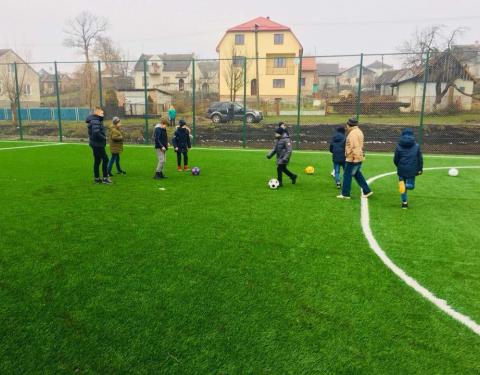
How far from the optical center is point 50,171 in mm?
12414

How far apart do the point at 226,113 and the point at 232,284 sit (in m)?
22.3

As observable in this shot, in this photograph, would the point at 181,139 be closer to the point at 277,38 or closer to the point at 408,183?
the point at 408,183

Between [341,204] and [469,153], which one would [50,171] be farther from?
[469,153]

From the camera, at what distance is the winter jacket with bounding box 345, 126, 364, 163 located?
8523 millimetres

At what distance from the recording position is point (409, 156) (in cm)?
794

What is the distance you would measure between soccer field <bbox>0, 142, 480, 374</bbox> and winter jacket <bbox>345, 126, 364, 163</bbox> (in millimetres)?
961

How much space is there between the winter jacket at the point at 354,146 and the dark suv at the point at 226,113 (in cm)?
1714

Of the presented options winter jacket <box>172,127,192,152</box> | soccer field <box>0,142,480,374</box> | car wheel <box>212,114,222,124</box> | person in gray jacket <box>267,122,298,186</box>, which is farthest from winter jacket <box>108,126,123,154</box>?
car wheel <box>212,114,222,124</box>

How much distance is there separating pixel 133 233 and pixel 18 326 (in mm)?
2731

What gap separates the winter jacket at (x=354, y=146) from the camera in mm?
8523

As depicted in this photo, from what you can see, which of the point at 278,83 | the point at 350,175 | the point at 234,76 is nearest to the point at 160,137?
the point at 350,175

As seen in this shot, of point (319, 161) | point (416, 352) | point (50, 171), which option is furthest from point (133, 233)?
point (319, 161)

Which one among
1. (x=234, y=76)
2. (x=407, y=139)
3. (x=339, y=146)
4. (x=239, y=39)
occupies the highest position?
(x=239, y=39)

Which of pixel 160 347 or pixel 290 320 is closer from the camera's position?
pixel 160 347
